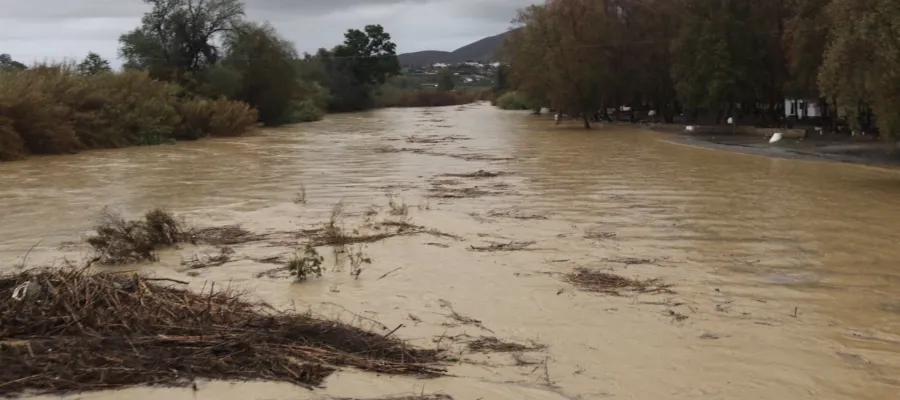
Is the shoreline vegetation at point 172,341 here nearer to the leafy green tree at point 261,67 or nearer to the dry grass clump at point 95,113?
the dry grass clump at point 95,113

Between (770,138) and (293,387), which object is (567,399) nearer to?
(293,387)

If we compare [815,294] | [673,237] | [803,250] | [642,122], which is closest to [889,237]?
[803,250]

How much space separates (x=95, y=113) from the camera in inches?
1390

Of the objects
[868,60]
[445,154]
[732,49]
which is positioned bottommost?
[445,154]

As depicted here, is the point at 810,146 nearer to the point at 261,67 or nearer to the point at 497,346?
the point at 497,346

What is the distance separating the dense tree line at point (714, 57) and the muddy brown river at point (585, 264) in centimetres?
278

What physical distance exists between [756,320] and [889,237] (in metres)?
6.09

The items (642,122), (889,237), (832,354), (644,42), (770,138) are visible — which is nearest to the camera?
(832,354)

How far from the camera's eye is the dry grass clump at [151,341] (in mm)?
5934

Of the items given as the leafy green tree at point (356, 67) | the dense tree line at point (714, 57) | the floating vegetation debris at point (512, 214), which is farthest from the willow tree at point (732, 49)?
the leafy green tree at point (356, 67)

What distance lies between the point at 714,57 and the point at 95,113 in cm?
2710

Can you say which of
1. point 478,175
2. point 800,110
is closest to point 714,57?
point 800,110

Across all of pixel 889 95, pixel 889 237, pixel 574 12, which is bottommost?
pixel 889 237

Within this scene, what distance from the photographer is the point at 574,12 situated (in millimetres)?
48469
